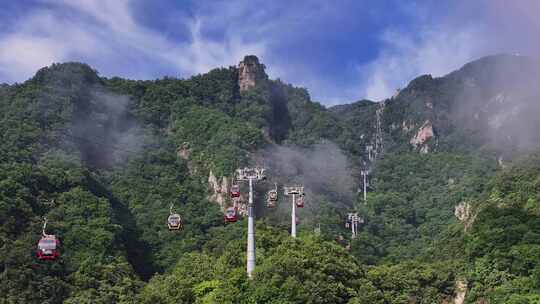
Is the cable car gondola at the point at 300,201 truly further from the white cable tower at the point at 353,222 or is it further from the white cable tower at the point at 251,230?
the white cable tower at the point at 353,222

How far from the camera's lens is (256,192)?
118 m

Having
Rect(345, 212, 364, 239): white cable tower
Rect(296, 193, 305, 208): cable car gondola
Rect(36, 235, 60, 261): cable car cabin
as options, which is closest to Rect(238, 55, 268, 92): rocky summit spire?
Rect(345, 212, 364, 239): white cable tower

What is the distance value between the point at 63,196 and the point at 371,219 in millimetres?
52975

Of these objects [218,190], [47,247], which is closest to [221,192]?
[218,190]

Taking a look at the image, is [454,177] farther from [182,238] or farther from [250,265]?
[250,265]

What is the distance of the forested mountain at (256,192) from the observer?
6988cm

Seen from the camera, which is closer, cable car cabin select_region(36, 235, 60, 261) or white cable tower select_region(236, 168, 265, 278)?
cable car cabin select_region(36, 235, 60, 261)

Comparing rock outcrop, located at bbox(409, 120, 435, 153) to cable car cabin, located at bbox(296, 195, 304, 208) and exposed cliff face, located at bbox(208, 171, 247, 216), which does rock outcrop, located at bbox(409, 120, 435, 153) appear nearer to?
exposed cliff face, located at bbox(208, 171, 247, 216)

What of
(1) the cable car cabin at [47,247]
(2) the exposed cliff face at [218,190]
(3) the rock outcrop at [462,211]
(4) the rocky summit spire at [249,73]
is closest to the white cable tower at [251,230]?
(1) the cable car cabin at [47,247]

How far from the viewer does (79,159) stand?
114812 mm

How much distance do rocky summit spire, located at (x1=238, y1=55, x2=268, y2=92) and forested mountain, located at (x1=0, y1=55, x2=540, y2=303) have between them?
0.33m

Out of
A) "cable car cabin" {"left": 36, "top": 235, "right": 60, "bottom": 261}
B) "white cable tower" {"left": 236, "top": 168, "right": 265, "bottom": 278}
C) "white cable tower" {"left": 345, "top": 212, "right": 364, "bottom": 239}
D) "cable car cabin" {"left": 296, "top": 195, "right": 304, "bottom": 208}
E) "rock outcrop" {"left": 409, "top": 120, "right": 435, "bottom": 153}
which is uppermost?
"rock outcrop" {"left": 409, "top": 120, "right": 435, "bottom": 153}

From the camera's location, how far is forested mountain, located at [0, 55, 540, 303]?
6988 centimetres

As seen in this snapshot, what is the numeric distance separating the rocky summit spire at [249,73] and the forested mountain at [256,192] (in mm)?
334
